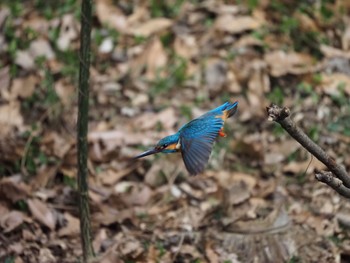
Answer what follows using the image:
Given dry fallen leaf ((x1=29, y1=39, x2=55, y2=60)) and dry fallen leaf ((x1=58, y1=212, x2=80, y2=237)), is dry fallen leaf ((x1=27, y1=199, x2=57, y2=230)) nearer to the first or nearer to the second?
dry fallen leaf ((x1=58, y1=212, x2=80, y2=237))

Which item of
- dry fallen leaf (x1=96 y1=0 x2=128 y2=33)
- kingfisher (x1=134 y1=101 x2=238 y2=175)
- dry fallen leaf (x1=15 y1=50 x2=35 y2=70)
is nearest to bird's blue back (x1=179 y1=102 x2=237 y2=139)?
kingfisher (x1=134 y1=101 x2=238 y2=175)

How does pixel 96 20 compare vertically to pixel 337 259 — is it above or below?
above

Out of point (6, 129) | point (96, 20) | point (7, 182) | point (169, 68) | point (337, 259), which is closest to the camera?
point (337, 259)

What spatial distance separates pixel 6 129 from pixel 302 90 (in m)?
2.30

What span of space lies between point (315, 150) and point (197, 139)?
1.55 ft

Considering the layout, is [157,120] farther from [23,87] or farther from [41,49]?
[41,49]

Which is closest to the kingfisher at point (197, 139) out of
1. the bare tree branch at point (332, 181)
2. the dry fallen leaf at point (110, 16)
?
the bare tree branch at point (332, 181)

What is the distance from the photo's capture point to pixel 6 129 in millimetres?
4262

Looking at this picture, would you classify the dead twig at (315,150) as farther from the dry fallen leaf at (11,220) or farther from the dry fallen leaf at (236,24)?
the dry fallen leaf at (236,24)

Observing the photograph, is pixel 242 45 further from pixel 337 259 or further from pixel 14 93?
pixel 337 259

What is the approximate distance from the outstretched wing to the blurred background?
1166 mm

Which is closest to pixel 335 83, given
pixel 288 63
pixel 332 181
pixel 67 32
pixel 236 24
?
pixel 288 63

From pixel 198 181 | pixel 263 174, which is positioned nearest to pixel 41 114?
pixel 198 181

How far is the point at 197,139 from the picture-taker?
7.80ft
